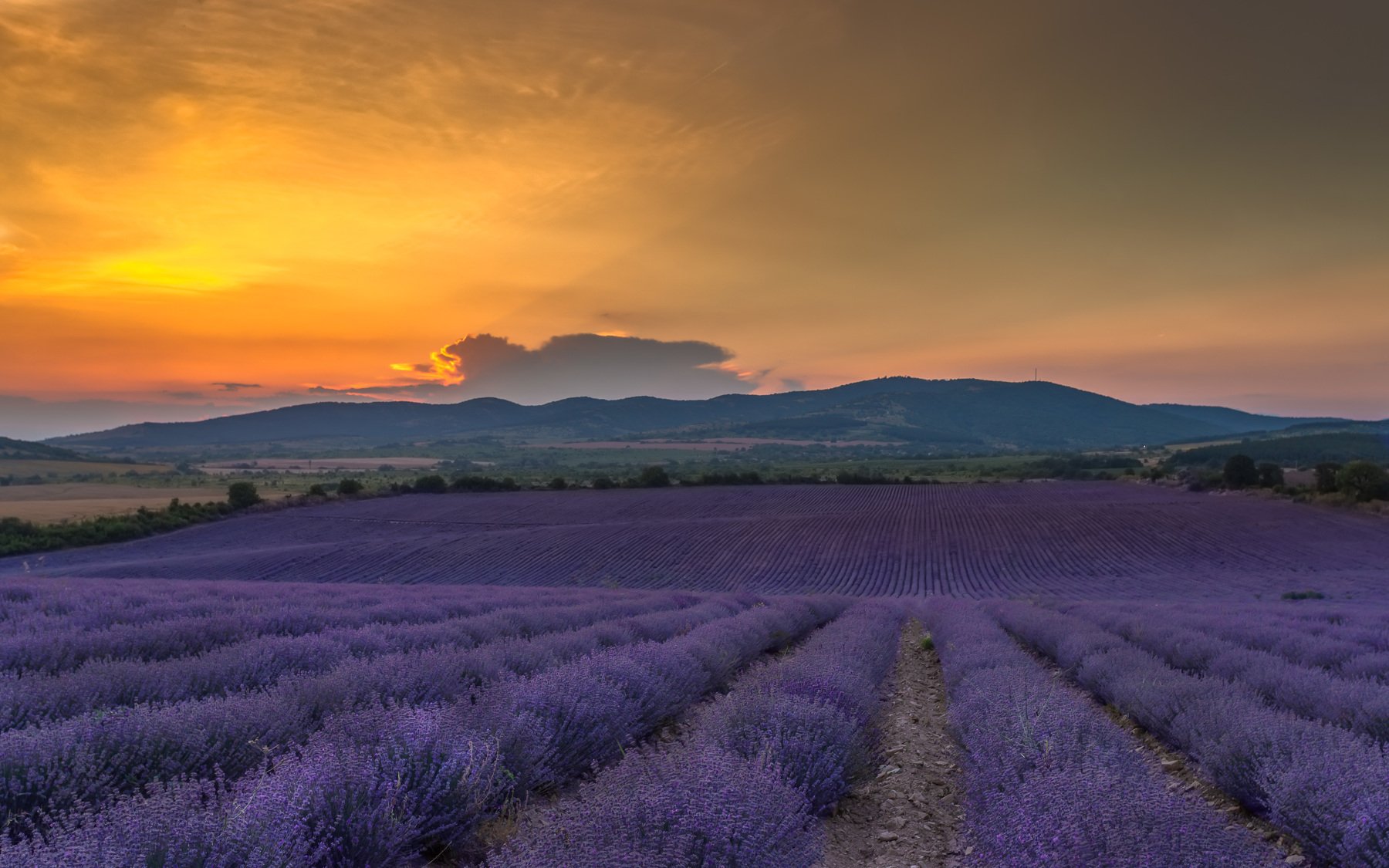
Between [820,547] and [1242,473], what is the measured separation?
115 ft

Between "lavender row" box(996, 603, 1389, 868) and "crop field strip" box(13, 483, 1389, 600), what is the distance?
1666 cm

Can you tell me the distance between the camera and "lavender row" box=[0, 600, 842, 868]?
6.77 ft

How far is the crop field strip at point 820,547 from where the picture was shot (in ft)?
76.6

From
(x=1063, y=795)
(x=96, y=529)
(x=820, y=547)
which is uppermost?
(x=1063, y=795)

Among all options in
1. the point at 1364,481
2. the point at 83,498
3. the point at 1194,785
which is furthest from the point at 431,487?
the point at 1364,481

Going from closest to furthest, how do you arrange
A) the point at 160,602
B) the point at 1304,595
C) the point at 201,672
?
the point at 201,672 → the point at 160,602 → the point at 1304,595

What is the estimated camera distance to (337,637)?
20.9 feet

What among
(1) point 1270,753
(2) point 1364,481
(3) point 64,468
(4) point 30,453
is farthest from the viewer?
(4) point 30,453

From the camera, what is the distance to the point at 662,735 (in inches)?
205

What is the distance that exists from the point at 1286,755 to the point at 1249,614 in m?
10.5

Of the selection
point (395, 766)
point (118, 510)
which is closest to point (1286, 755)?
point (395, 766)

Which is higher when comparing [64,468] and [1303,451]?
[1303,451]

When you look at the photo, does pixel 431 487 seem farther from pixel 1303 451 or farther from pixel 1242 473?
pixel 1303 451

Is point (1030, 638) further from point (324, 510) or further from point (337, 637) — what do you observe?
point (324, 510)
